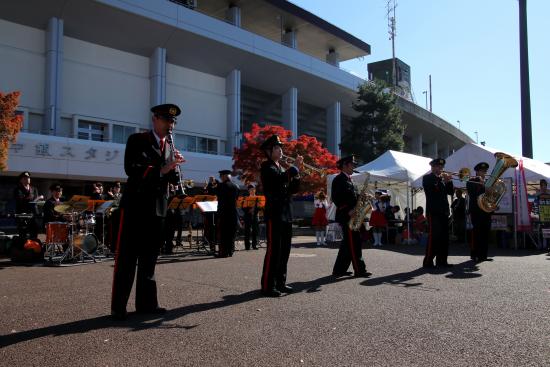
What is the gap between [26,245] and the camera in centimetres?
1020

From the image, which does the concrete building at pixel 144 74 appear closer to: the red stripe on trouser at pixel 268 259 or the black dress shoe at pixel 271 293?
the red stripe on trouser at pixel 268 259

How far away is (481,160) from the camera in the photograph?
664 inches

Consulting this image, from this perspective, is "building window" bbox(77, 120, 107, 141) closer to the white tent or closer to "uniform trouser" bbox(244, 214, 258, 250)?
the white tent

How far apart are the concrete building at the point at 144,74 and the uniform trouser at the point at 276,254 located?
2283 centimetres

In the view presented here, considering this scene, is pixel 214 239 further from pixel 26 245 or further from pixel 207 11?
pixel 207 11

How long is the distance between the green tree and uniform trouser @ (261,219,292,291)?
110ft

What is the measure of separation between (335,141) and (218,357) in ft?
135

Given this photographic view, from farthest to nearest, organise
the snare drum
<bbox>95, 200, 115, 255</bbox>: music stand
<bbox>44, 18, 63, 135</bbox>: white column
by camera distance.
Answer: <bbox>44, 18, 63, 135</bbox>: white column < <bbox>95, 200, 115, 255</bbox>: music stand < the snare drum

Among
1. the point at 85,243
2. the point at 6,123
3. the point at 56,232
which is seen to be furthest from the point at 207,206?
the point at 6,123

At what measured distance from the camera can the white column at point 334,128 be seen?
43906mm

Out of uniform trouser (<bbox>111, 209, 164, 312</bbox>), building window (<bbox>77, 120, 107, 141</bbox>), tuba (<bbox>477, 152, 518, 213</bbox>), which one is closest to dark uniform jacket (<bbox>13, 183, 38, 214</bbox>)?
uniform trouser (<bbox>111, 209, 164, 312</bbox>)

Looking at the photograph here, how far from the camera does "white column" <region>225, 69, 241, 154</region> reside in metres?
35.8

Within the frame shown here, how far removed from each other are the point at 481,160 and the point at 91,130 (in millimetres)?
23039

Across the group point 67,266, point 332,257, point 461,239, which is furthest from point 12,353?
point 461,239
